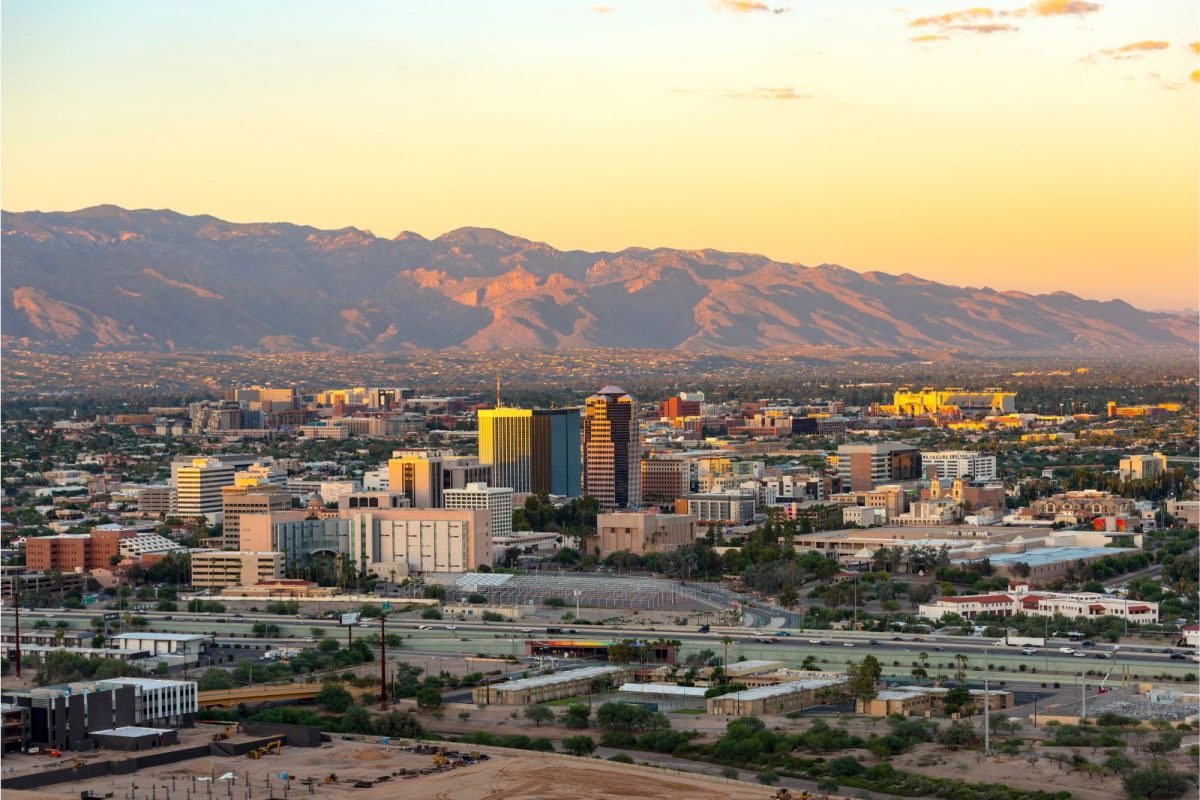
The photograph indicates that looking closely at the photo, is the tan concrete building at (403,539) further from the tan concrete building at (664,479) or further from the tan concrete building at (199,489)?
the tan concrete building at (664,479)

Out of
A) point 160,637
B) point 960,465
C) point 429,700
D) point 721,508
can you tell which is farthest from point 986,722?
point 960,465

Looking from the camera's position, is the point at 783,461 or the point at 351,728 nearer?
the point at 351,728

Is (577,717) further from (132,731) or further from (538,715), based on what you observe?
(132,731)

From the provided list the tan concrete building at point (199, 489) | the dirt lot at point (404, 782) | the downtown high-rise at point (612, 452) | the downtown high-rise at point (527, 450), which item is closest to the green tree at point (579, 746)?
the dirt lot at point (404, 782)

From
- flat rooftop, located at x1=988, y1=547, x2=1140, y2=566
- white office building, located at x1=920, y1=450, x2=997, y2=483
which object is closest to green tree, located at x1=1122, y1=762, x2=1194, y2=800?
flat rooftop, located at x1=988, y1=547, x2=1140, y2=566

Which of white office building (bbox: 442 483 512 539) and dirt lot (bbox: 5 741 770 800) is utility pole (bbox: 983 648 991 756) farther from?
white office building (bbox: 442 483 512 539)

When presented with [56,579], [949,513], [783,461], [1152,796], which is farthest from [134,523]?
[1152,796]

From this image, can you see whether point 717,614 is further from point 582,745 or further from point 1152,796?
point 1152,796
